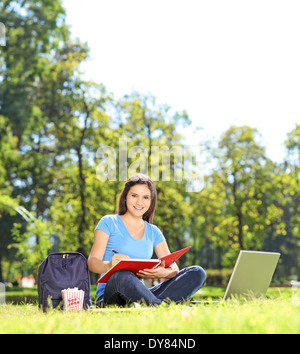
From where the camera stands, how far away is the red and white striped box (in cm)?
378

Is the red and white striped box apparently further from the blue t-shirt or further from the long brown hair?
the long brown hair

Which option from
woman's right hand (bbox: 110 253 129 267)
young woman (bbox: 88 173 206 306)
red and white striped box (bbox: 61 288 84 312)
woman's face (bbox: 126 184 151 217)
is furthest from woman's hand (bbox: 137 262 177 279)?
woman's face (bbox: 126 184 151 217)

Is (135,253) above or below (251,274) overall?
above

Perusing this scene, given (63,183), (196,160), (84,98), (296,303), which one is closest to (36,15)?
(84,98)

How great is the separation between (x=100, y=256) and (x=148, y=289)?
48 cm

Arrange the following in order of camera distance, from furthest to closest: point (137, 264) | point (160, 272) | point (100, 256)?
1. point (100, 256)
2. point (160, 272)
3. point (137, 264)

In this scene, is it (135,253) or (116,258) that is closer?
(116,258)

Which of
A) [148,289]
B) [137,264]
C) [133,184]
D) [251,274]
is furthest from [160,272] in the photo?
[133,184]

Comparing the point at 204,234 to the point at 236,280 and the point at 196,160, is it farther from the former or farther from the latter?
the point at 236,280

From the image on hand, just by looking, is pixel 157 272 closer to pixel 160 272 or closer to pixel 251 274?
pixel 160 272

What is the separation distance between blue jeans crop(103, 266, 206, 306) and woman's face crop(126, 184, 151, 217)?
0.65 m

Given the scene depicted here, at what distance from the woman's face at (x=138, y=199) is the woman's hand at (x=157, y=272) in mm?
592

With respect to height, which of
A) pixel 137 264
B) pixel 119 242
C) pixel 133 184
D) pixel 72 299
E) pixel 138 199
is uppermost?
pixel 133 184

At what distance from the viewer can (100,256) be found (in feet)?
13.5
